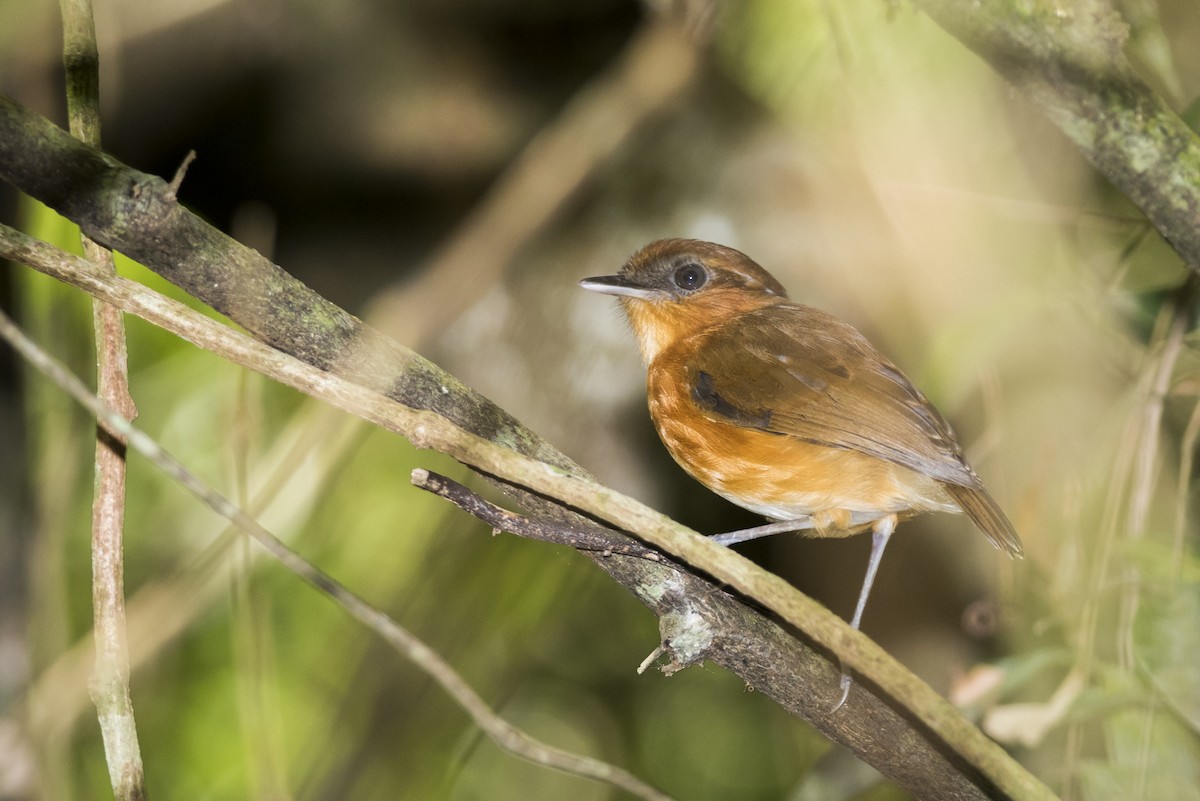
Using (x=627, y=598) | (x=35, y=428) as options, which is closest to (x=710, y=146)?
(x=627, y=598)

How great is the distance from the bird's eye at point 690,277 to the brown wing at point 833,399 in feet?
1.07

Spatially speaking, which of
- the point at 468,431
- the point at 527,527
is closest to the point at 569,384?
the point at 468,431

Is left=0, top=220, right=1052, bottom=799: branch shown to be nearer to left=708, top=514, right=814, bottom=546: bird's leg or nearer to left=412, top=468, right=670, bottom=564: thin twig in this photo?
left=412, top=468, right=670, bottom=564: thin twig

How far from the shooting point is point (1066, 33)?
2344 mm

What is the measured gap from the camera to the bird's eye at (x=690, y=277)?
3143 millimetres

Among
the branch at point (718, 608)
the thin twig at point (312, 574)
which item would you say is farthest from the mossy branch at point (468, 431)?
the thin twig at point (312, 574)

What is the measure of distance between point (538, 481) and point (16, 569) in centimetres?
267

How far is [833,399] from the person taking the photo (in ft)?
8.48

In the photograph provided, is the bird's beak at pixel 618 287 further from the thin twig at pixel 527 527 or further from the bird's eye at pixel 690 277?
the thin twig at pixel 527 527

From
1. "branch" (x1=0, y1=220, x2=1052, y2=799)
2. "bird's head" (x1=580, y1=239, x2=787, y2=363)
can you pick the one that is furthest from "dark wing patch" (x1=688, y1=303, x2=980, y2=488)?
"branch" (x1=0, y1=220, x2=1052, y2=799)

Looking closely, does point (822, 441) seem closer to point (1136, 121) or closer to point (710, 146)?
point (1136, 121)

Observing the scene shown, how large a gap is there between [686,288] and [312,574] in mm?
1929

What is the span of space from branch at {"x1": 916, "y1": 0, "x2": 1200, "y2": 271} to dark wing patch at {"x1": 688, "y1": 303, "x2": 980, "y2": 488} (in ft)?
2.25

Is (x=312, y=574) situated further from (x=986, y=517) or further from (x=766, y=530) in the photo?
(x=986, y=517)
